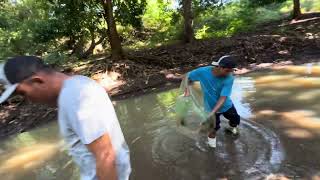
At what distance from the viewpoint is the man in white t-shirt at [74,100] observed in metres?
2.14

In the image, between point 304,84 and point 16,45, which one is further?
point 16,45

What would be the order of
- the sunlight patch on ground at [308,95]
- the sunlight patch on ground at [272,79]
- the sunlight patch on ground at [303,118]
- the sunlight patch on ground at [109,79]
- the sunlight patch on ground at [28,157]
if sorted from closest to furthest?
the sunlight patch on ground at [303,118]
the sunlight patch on ground at [28,157]
the sunlight patch on ground at [308,95]
the sunlight patch on ground at [272,79]
the sunlight patch on ground at [109,79]

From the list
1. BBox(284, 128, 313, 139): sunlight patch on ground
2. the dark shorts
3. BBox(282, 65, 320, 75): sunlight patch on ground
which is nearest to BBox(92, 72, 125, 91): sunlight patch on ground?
BBox(282, 65, 320, 75): sunlight patch on ground

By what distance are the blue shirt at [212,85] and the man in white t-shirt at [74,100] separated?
3926 millimetres

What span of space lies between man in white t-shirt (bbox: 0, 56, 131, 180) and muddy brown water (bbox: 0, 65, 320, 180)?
3.62m

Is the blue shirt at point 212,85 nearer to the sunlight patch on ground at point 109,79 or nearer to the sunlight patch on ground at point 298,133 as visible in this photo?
the sunlight patch on ground at point 298,133

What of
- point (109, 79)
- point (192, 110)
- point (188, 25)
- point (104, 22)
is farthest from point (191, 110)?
point (104, 22)

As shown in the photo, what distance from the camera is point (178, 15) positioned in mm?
19828

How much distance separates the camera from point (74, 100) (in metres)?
2.15

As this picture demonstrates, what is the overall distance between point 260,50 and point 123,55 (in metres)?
4.18

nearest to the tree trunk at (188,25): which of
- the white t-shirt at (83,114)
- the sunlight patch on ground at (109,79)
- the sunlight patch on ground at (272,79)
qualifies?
the sunlight patch on ground at (109,79)

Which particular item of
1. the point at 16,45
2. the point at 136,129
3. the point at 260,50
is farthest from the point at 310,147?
the point at 16,45

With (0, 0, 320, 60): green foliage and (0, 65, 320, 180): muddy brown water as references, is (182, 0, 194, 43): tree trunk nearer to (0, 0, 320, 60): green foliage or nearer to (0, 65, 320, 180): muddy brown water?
(0, 0, 320, 60): green foliage

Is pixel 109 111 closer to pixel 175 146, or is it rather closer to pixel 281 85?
pixel 175 146
